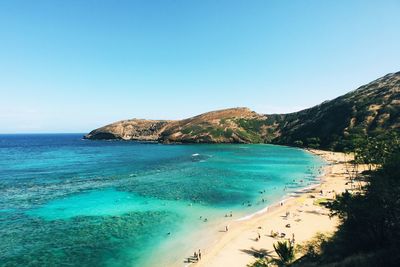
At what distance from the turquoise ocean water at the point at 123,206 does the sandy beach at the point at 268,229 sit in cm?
341

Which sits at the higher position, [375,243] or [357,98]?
[357,98]

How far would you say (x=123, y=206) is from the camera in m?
59.1

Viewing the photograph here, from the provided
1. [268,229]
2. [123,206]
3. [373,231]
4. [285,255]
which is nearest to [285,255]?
[285,255]

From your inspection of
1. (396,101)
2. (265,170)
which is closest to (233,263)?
(265,170)

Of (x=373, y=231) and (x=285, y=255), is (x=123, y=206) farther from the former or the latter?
(x=373, y=231)

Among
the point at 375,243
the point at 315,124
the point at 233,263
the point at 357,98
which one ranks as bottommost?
the point at 233,263

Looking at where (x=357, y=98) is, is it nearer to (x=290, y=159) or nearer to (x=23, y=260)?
(x=290, y=159)

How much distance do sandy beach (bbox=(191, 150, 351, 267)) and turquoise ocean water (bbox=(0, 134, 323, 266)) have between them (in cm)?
341

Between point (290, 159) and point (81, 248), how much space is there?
10104cm

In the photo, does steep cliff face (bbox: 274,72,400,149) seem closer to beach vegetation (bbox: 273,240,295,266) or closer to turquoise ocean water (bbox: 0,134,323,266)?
turquoise ocean water (bbox: 0,134,323,266)

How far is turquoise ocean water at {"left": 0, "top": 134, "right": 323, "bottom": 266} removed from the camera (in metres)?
38.4

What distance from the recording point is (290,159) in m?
124

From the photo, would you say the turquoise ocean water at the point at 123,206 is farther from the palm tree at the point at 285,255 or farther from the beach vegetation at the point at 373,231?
the beach vegetation at the point at 373,231

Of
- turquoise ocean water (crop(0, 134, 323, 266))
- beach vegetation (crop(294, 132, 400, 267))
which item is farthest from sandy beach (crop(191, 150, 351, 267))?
beach vegetation (crop(294, 132, 400, 267))
